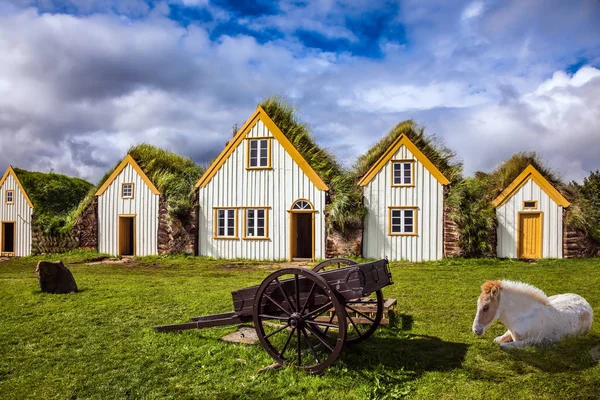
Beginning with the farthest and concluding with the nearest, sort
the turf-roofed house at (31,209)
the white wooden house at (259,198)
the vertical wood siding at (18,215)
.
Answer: the vertical wood siding at (18,215)
the turf-roofed house at (31,209)
the white wooden house at (259,198)

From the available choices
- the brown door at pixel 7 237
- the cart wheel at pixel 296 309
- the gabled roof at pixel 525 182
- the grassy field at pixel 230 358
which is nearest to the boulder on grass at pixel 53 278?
the grassy field at pixel 230 358

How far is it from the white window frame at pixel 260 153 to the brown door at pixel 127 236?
754cm

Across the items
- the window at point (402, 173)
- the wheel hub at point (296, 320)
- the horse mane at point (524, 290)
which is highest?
the window at point (402, 173)

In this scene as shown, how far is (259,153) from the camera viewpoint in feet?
66.8

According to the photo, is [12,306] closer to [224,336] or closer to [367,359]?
[224,336]

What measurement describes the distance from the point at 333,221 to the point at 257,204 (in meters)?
3.72

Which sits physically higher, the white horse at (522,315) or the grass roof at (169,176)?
the grass roof at (169,176)

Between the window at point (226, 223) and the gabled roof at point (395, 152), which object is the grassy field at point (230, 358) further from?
the window at point (226, 223)

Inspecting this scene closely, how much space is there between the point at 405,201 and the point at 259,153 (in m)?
7.01

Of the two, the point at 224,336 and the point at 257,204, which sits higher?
the point at 257,204

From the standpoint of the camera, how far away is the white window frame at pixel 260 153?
20.2 meters

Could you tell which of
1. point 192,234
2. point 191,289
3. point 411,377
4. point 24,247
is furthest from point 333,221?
point 24,247

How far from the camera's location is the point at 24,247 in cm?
2625

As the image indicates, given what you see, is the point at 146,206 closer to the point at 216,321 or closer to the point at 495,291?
the point at 216,321
